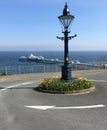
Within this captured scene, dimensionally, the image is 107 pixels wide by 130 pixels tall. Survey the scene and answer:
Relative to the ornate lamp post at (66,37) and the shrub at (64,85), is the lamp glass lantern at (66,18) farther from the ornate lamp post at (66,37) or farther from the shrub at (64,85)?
the shrub at (64,85)

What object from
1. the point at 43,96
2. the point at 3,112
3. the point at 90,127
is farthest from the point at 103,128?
the point at 43,96

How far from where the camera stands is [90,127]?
23.7 ft

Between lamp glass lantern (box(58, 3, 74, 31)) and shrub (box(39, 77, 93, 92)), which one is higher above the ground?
lamp glass lantern (box(58, 3, 74, 31))

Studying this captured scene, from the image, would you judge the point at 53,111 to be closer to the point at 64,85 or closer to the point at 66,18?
the point at 64,85

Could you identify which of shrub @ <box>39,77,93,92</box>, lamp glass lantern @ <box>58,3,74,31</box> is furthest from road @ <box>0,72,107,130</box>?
lamp glass lantern @ <box>58,3,74,31</box>

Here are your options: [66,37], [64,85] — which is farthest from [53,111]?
[66,37]

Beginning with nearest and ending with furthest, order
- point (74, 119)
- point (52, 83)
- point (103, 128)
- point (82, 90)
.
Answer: point (103, 128), point (74, 119), point (82, 90), point (52, 83)

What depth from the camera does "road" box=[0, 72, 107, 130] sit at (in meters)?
7.47

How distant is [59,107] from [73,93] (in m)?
2.90

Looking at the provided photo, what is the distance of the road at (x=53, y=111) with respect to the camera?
→ 747cm

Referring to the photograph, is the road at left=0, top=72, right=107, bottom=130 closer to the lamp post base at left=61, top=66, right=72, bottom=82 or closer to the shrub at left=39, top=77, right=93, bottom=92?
the shrub at left=39, top=77, right=93, bottom=92

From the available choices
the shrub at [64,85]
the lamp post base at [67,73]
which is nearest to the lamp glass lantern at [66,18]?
the lamp post base at [67,73]

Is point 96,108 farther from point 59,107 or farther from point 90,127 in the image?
point 90,127

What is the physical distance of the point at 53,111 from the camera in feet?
30.5
